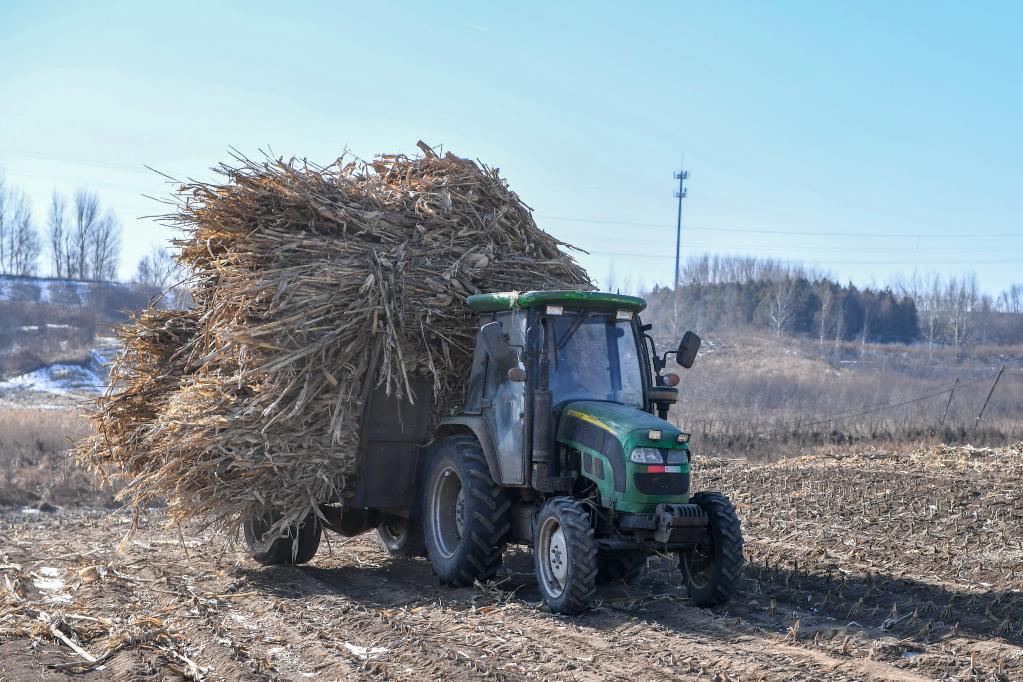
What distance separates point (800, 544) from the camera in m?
10.2

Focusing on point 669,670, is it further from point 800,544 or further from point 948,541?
point 948,541

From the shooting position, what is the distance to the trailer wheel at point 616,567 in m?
8.64

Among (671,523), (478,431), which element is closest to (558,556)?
(671,523)

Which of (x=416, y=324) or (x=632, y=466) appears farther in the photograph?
(x=416, y=324)

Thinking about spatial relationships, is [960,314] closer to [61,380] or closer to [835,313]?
[835,313]

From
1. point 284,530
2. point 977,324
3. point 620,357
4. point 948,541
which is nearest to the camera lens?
point 620,357

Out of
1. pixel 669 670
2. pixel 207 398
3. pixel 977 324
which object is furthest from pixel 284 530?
pixel 977 324

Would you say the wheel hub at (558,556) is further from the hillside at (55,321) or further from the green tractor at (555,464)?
the hillside at (55,321)

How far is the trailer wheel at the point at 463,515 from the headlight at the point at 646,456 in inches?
57.3

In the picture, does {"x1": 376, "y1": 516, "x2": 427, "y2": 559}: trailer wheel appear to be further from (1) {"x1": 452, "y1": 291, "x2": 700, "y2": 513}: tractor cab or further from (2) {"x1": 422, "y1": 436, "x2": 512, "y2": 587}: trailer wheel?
(1) {"x1": 452, "y1": 291, "x2": 700, "y2": 513}: tractor cab

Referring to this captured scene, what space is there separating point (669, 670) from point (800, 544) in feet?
15.0

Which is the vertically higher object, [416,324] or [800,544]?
[416,324]

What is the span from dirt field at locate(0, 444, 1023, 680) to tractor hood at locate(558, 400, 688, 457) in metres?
1.28

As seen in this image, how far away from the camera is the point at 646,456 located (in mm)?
7484
